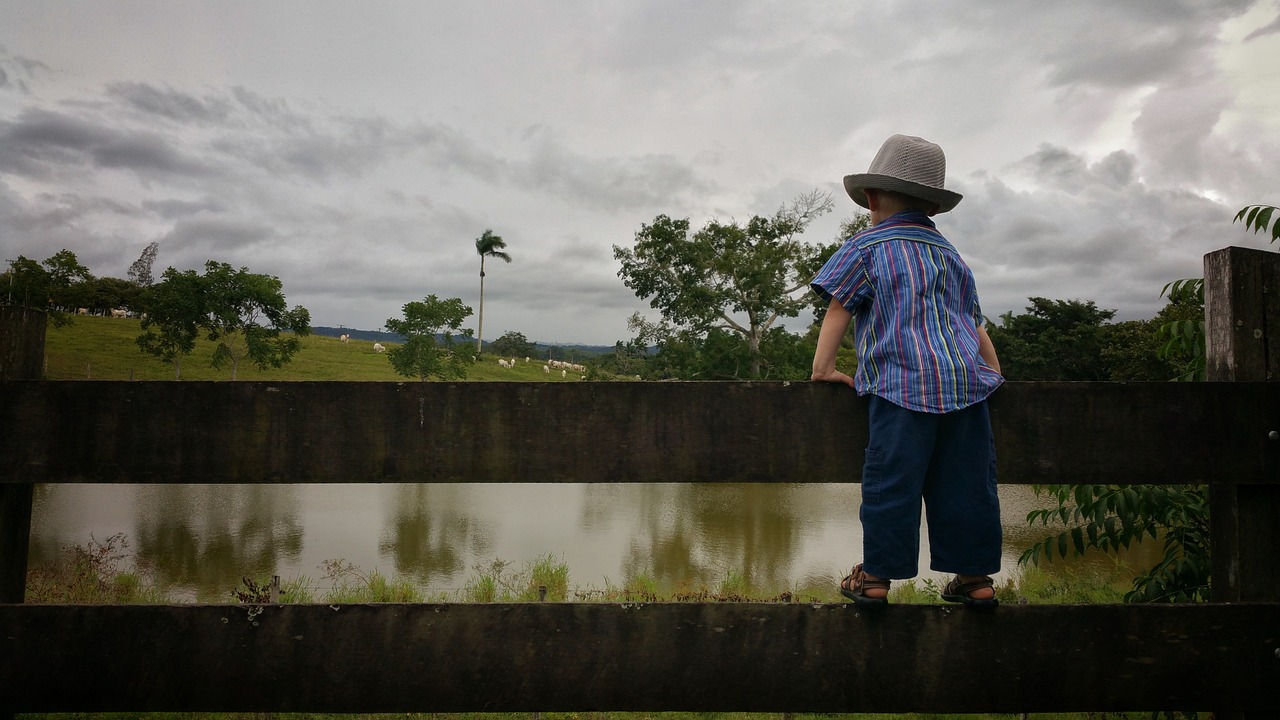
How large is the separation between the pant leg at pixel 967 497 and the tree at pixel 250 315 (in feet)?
131

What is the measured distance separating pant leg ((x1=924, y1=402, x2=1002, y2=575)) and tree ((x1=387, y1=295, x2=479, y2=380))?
120 ft

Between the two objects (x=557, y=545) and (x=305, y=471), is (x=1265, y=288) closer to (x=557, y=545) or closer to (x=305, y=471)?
(x=305, y=471)

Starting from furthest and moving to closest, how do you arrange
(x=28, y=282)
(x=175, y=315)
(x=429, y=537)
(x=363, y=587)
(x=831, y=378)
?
(x=28, y=282) → (x=175, y=315) → (x=429, y=537) → (x=363, y=587) → (x=831, y=378)

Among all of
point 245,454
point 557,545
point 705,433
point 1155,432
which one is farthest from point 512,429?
point 557,545

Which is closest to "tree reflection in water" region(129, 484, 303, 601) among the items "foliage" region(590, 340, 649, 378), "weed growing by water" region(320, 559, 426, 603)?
"weed growing by water" region(320, 559, 426, 603)

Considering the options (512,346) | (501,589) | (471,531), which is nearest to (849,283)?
(501,589)

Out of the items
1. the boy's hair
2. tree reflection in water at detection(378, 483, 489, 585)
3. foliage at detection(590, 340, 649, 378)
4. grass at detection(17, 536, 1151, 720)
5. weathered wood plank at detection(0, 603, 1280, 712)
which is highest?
foliage at detection(590, 340, 649, 378)

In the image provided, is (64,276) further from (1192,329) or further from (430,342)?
(1192,329)

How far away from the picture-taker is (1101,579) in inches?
380

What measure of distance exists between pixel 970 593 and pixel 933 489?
0.82 ft

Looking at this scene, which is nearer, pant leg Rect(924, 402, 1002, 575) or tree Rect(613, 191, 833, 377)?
pant leg Rect(924, 402, 1002, 575)

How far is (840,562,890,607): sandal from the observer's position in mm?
1671

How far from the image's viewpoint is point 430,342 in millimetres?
38250

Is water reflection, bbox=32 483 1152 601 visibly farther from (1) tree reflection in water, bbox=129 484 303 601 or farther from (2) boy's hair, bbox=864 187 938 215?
(2) boy's hair, bbox=864 187 938 215
